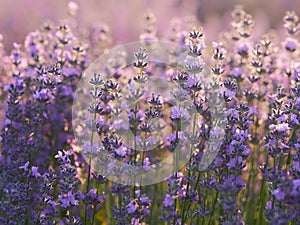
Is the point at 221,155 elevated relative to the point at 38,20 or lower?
lower

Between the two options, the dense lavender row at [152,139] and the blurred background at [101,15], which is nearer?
the dense lavender row at [152,139]

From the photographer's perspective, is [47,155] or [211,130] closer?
[211,130]

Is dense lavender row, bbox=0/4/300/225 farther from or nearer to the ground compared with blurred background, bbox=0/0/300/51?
nearer to the ground

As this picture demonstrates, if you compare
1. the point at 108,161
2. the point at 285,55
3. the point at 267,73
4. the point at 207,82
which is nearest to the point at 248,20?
the point at 267,73

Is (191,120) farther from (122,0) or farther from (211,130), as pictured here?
(122,0)

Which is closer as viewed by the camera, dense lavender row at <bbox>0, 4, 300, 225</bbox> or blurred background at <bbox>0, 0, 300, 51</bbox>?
dense lavender row at <bbox>0, 4, 300, 225</bbox>

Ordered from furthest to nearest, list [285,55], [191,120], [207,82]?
[285,55], [191,120], [207,82]

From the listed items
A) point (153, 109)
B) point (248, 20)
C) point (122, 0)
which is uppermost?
point (122, 0)

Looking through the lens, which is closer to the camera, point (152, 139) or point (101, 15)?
point (152, 139)
